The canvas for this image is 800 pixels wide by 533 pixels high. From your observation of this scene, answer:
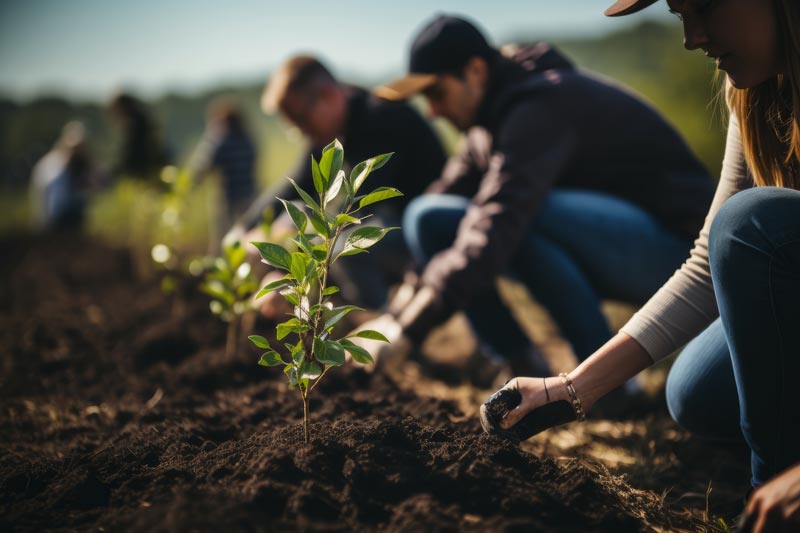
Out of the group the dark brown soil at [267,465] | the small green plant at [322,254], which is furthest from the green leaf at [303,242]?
Answer: the dark brown soil at [267,465]

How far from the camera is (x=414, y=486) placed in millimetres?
1378

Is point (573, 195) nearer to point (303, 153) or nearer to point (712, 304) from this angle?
point (712, 304)

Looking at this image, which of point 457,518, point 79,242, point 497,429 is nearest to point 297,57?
point 497,429

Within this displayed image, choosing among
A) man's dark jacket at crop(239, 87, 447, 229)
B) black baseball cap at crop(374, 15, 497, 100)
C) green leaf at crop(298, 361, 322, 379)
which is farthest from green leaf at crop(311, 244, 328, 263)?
man's dark jacket at crop(239, 87, 447, 229)

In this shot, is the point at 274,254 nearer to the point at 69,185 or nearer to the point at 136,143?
the point at 136,143

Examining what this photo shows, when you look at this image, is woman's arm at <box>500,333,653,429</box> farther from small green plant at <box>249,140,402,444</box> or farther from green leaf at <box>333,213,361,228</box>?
green leaf at <box>333,213,361,228</box>

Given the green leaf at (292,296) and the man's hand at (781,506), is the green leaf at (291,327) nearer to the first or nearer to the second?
the green leaf at (292,296)

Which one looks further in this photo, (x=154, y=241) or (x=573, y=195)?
(x=154, y=241)

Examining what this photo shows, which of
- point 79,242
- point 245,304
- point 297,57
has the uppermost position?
point 297,57

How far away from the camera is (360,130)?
3264 millimetres

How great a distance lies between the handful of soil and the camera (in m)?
1.45

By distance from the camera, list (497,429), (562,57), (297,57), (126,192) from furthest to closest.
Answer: (126,192), (297,57), (562,57), (497,429)

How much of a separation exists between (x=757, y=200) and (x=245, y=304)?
5.52 ft

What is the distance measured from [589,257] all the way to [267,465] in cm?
158
